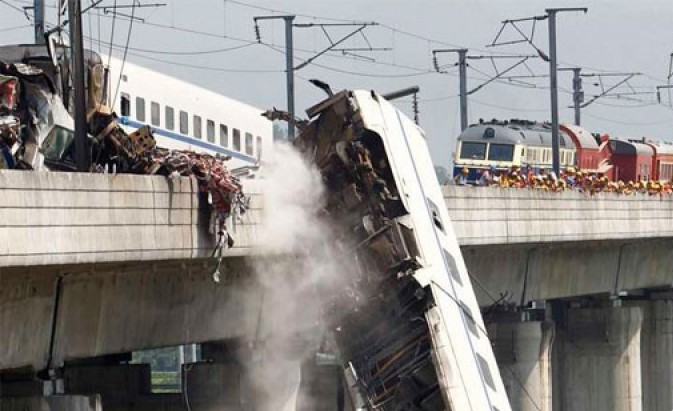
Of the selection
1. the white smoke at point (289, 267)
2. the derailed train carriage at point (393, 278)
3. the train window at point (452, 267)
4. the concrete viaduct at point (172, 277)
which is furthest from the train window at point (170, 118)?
the train window at point (452, 267)

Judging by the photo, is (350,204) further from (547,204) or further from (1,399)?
(547,204)

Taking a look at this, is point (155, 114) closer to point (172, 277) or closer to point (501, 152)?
point (172, 277)

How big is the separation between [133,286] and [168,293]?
1220 mm

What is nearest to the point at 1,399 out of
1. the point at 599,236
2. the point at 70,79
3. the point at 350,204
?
the point at 350,204

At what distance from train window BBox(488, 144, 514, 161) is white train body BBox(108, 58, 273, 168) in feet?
66.8

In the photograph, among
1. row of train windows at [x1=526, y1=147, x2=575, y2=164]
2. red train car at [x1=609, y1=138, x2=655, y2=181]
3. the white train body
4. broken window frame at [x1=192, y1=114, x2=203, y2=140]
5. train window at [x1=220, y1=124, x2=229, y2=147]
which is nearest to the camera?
the white train body

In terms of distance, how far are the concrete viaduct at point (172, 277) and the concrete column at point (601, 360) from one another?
5105 mm

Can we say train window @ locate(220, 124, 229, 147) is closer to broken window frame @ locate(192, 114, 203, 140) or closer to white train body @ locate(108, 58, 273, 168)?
white train body @ locate(108, 58, 273, 168)

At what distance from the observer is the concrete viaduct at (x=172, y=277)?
2400 cm

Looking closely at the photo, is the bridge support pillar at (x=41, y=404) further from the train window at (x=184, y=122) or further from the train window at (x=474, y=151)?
the train window at (x=474, y=151)

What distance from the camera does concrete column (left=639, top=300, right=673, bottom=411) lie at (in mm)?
70125

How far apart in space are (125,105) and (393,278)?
14.9 meters

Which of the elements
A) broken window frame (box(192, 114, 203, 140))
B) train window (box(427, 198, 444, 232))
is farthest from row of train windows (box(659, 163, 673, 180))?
train window (box(427, 198, 444, 232))

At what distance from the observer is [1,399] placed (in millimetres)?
25016
